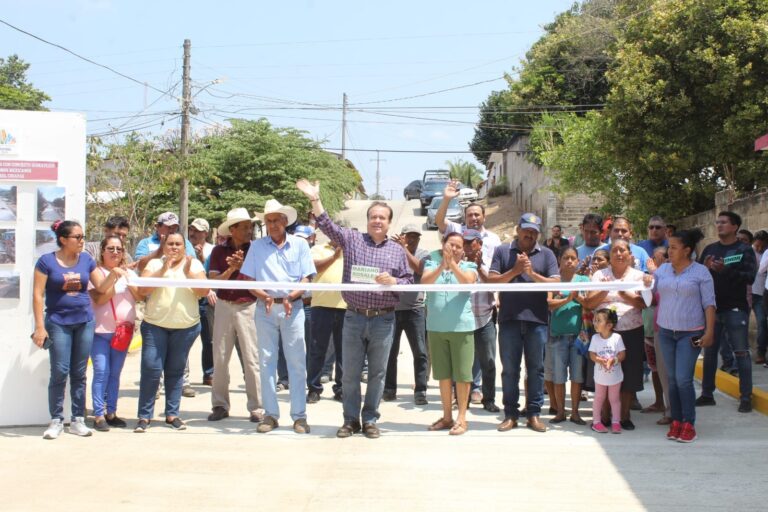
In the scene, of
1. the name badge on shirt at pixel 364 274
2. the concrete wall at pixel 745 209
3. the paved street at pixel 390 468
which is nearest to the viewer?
the paved street at pixel 390 468

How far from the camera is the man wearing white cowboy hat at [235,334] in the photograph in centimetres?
820

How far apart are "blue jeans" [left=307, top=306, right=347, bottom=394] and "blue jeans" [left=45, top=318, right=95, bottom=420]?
2528 millimetres

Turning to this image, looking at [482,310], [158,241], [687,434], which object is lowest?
[687,434]

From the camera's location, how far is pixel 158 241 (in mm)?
9609

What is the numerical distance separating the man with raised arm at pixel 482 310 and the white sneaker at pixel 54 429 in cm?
392

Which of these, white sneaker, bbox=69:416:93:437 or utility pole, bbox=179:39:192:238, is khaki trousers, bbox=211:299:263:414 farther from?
utility pole, bbox=179:39:192:238

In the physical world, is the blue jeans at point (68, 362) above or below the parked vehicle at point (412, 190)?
below

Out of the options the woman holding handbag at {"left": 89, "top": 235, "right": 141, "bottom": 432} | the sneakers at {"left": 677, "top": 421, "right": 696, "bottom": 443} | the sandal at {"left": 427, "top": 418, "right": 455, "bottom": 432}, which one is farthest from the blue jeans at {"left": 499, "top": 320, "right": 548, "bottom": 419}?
the woman holding handbag at {"left": 89, "top": 235, "right": 141, "bottom": 432}

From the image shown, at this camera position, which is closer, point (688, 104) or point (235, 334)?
point (235, 334)

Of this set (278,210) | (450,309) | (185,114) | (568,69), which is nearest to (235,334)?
(278,210)

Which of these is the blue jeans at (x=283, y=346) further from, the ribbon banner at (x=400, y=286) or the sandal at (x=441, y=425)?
the sandal at (x=441, y=425)

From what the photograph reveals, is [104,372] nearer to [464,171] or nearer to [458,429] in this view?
[458,429]

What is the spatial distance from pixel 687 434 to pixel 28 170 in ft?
20.9

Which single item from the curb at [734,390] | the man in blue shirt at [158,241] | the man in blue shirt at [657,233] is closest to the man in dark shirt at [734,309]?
the curb at [734,390]
